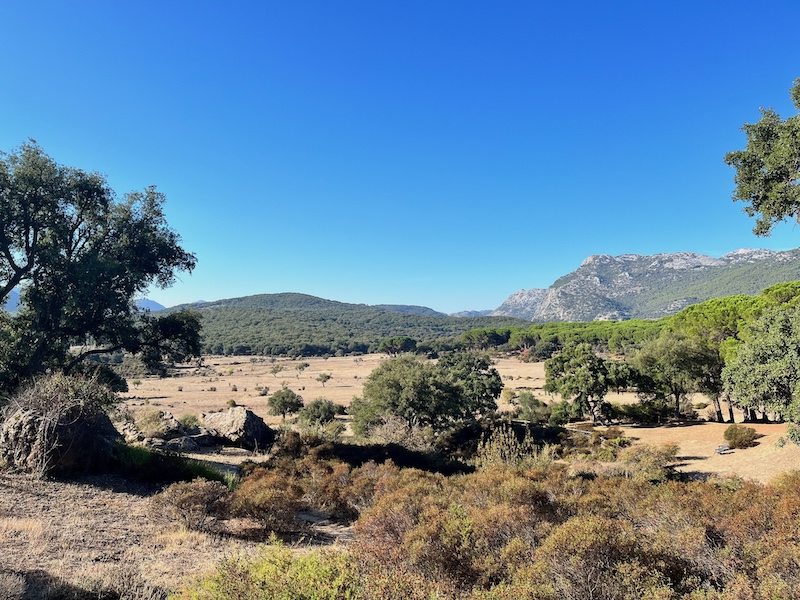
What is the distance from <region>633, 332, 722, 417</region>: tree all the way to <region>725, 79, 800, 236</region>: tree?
817 inches

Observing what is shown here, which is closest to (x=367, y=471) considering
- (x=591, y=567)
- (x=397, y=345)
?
(x=591, y=567)

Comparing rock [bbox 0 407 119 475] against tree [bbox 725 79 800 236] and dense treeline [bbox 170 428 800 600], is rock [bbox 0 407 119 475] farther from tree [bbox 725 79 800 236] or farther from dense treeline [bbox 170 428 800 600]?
tree [bbox 725 79 800 236]

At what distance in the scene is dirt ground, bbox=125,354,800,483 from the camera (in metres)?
19.3

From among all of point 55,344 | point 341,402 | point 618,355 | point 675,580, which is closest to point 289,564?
point 675,580

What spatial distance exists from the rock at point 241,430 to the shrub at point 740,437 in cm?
2581

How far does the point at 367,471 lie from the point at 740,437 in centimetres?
2331

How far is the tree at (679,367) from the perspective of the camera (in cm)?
3175

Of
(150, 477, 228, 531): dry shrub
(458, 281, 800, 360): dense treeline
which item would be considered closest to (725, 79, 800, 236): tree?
(458, 281, 800, 360): dense treeline

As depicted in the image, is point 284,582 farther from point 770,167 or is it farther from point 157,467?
point 770,167

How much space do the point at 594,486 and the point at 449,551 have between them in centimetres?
585

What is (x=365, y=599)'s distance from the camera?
3688mm

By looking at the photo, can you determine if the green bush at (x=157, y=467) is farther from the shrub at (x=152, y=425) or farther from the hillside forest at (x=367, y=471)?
the shrub at (x=152, y=425)

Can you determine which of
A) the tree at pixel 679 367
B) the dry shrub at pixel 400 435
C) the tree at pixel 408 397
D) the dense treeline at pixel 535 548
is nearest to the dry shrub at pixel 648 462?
the dense treeline at pixel 535 548

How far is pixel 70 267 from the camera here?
1415 centimetres
